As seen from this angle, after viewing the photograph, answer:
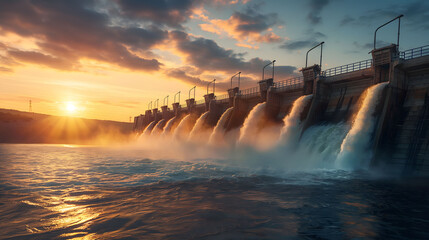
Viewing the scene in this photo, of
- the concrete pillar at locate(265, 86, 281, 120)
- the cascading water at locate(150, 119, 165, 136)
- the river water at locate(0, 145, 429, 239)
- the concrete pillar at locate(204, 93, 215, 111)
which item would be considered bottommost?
the river water at locate(0, 145, 429, 239)

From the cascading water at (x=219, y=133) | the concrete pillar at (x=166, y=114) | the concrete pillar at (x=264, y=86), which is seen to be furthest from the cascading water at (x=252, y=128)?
the concrete pillar at (x=166, y=114)

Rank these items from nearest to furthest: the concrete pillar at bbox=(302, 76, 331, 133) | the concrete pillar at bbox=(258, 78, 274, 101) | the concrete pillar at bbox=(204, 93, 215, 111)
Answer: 1. the concrete pillar at bbox=(302, 76, 331, 133)
2. the concrete pillar at bbox=(258, 78, 274, 101)
3. the concrete pillar at bbox=(204, 93, 215, 111)

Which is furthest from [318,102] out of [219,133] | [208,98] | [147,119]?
[147,119]

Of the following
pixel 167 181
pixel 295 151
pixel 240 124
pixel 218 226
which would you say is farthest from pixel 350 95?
pixel 218 226

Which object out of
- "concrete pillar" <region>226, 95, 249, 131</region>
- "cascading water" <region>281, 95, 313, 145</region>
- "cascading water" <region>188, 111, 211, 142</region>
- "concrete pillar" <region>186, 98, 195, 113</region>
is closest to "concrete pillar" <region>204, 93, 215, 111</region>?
"cascading water" <region>188, 111, 211, 142</region>

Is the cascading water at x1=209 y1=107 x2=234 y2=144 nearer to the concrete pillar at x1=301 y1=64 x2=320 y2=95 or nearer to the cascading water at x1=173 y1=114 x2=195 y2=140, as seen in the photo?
the cascading water at x1=173 y1=114 x2=195 y2=140

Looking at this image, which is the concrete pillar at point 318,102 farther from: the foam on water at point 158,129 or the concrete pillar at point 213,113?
the foam on water at point 158,129
